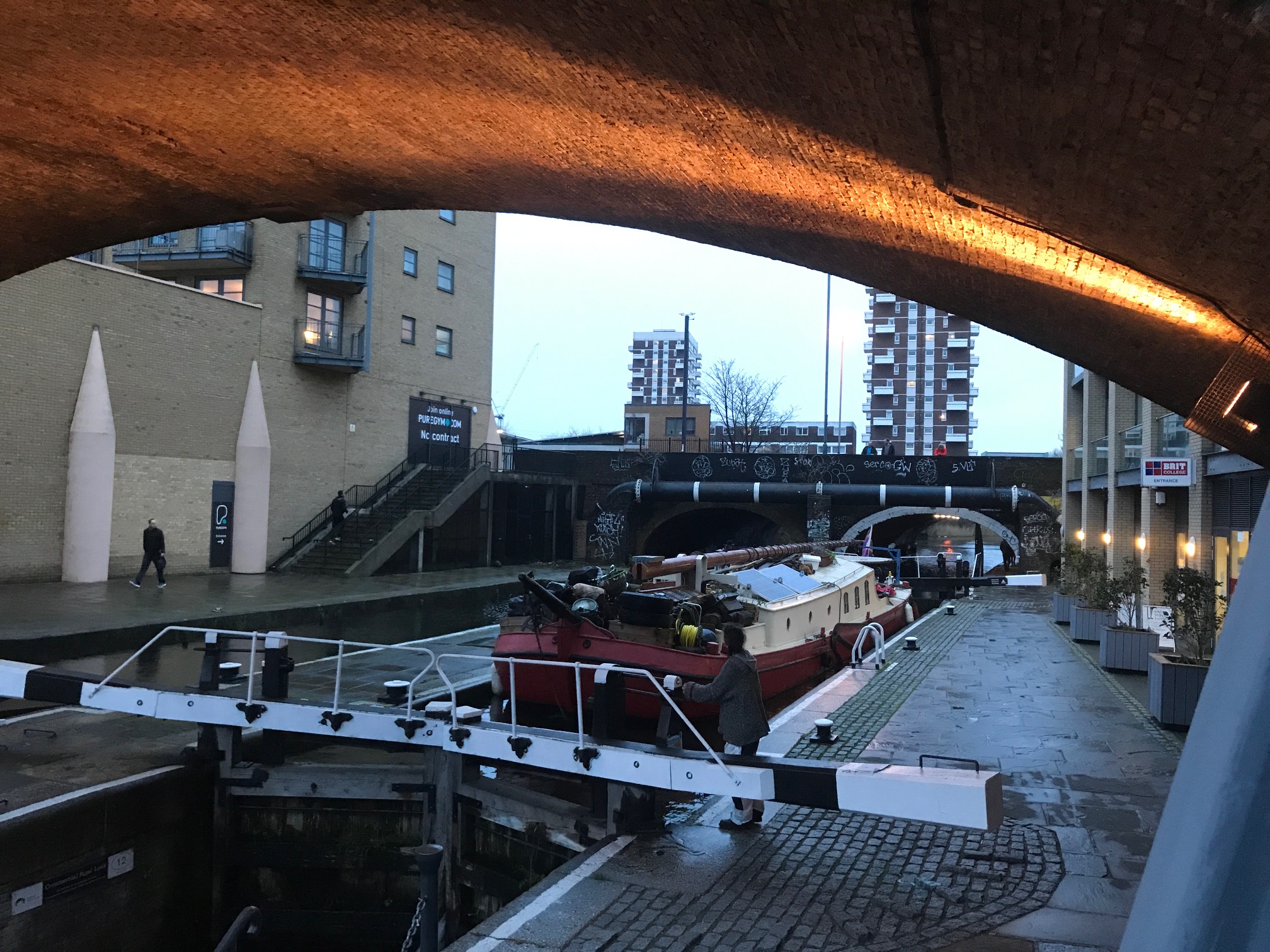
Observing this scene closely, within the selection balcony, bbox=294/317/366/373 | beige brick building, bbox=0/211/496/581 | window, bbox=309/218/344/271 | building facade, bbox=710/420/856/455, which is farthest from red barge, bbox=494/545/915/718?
building facade, bbox=710/420/856/455

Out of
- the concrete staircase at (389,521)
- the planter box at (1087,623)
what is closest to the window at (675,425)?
the concrete staircase at (389,521)

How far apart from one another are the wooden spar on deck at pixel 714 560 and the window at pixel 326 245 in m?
16.4

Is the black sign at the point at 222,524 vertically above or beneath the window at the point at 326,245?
beneath

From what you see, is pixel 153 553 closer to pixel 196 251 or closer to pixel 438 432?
pixel 196 251

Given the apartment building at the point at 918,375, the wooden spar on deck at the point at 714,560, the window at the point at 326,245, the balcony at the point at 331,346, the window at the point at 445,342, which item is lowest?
the wooden spar on deck at the point at 714,560

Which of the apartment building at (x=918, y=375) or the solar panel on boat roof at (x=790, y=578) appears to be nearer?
the solar panel on boat roof at (x=790, y=578)

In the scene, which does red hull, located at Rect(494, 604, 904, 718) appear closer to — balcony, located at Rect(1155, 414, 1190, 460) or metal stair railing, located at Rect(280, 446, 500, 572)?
balcony, located at Rect(1155, 414, 1190, 460)

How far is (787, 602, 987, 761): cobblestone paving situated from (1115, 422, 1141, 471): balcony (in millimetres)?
5229

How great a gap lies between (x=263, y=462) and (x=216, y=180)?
1877cm

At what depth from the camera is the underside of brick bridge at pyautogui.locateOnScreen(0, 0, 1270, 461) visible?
152 inches

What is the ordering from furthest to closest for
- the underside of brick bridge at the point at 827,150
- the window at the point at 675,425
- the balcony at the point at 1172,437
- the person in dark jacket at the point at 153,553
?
the window at the point at 675,425 < the person in dark jacket at the point at 153,553 < the balcony at the point at 1172,437 < the underside of brick bridge at the point at 827,150

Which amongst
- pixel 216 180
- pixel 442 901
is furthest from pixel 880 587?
pixel 216 180

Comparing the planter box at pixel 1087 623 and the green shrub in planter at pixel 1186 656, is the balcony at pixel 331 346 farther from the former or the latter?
the green shrub in planter at pixel 1186 656

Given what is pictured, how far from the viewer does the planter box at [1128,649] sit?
46.6ft
